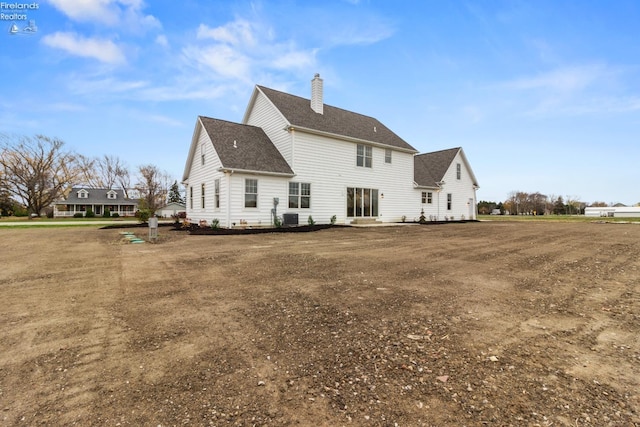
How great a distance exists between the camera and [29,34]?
1366cm

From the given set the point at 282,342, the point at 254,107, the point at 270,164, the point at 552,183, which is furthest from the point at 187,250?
the point at 552,183

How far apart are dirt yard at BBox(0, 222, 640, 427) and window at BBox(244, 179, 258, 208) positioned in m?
9.61

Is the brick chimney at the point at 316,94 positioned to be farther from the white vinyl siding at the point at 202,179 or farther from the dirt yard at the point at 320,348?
the dirt yard at the point at 320,348

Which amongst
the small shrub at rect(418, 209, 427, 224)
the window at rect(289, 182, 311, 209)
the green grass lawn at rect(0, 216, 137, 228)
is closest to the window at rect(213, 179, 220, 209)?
the window at rect(289, 182, 311, 209)

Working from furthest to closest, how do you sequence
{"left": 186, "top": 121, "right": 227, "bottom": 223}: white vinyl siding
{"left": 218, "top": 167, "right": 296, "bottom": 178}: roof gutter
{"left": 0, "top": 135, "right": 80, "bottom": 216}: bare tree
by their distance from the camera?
{"left": 0, "top": 135, "right": 80, "bottom": 216}: bare tree
{"left": 186, "top": 121, "right": 227, "bottom": 223}: white vinyl siding
{"left": 218, "top": 167, "right": 296, "bottom": 178}: roof gutter

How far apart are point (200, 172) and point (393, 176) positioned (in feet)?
43.3

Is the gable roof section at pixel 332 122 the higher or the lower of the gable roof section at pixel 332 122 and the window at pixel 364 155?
the higher

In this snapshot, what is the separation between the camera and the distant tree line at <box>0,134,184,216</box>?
134 ft

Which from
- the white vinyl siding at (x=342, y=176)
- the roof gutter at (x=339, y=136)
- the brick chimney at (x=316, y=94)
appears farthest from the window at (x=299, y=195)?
the brick chimney at (x=316, y=94)

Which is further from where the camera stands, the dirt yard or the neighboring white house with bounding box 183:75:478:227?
the neighboring white house with bounding box 183:75:478:227

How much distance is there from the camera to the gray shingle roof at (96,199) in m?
50.8

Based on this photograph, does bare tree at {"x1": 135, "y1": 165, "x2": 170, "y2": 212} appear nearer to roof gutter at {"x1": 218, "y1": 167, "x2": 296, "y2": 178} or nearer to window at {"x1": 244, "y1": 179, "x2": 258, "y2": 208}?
window at {"x1": 244, "y1": 179, "x2": 258, "y2": 208}

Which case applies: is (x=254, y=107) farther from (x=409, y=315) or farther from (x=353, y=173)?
(x=409, y=315)

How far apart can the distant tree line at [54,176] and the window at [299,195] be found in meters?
26.1
